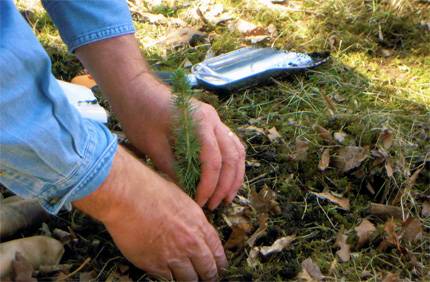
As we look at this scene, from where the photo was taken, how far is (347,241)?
2018mm

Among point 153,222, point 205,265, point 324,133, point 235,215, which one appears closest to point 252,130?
point 324,133

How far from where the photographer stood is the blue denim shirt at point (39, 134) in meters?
1.19

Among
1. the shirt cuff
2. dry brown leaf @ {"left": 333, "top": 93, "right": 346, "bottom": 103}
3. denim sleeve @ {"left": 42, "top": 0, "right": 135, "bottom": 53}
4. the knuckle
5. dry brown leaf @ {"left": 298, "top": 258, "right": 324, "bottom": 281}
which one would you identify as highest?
denim sleeve @ {"left": 42, "top": 0, "right": 135, "bottom": 53}

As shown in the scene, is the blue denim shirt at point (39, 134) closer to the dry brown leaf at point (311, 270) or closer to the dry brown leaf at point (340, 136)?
the dry brown leaf at point (311, 270)

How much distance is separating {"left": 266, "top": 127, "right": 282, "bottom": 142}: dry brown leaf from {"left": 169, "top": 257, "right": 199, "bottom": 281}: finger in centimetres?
110

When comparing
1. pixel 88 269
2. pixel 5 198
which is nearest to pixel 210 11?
pixel 5 198

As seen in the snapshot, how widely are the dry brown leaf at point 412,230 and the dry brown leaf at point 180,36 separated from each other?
8.24 feet

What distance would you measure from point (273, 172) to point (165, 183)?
Answer: 3.02 feet

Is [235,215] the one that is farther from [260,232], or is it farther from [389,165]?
[389,165]

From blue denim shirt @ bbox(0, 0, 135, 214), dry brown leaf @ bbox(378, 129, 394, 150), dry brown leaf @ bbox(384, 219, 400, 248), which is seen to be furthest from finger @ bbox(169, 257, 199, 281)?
dry brown leaf @ bbox(378, 129, 394, 150)

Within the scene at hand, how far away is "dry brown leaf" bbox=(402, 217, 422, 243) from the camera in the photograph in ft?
6.56

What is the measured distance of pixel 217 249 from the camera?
1.79 metres

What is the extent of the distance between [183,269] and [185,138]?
1.66ft

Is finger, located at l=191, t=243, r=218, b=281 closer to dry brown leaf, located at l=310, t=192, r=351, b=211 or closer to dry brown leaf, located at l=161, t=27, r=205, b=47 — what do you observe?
dry brown leaf, located at l=310, t=192, r=351, b=211
